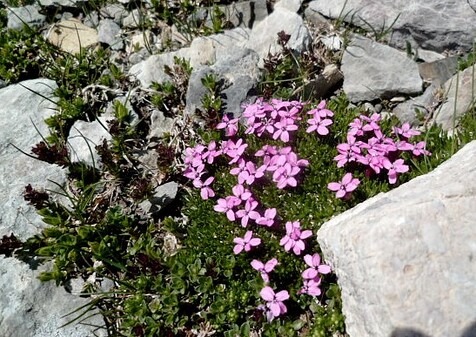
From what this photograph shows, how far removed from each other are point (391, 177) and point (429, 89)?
163 cm

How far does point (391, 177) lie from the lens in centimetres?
449

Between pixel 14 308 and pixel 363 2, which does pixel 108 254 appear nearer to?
pixel 14 308

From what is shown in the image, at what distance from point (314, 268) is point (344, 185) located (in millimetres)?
727

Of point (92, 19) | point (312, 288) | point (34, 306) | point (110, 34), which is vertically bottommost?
point (34, 306)

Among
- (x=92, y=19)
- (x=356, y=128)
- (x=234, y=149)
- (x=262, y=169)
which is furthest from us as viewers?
(x=92, y=19)

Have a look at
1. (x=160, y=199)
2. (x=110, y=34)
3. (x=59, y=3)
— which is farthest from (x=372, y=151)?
(x=59, y=3)

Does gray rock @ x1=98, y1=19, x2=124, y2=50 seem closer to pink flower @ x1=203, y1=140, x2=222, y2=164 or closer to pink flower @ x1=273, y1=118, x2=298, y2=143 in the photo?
pink flower @ x1=203, y1=140, x2=222, y2=164

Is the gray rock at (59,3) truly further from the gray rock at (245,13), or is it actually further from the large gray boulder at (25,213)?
the gray rock at (245,13)

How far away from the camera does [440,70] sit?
5.70m

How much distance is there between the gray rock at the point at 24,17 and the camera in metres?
6.53

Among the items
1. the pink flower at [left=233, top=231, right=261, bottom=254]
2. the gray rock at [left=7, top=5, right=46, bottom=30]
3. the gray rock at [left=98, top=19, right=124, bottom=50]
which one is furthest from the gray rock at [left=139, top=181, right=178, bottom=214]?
the gray rock at [left=7, top=5, right=46, bottom=30]

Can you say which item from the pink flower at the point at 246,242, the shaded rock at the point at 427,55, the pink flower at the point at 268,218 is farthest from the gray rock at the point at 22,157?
the shaded rock at the point at 427,55

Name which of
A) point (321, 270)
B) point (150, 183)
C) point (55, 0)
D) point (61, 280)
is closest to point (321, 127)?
point (321, 270)

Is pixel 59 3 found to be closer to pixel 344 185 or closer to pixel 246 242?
pixel 246 242
